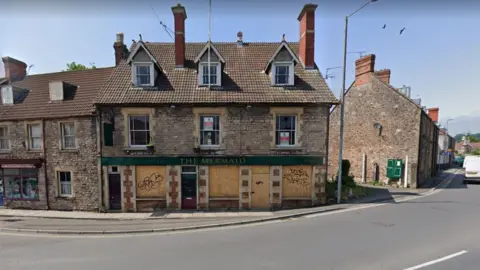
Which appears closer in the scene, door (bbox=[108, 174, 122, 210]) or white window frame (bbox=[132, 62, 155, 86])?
door (bbox=[108, 174, 122, 210])

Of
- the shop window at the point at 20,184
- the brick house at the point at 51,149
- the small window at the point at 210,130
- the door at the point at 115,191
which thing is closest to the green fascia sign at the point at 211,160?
the door at the point at 115,191

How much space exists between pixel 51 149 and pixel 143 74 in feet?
21.6

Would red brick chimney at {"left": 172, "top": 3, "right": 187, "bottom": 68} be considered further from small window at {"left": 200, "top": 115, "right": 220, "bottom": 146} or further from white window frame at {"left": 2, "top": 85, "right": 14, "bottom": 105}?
white window frame at {"left": 2, "top": 85, "right": 14, "bottom": 105}

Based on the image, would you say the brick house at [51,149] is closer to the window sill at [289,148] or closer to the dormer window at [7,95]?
the dormer window at [7,95]

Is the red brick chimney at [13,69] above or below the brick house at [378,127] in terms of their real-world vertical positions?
above

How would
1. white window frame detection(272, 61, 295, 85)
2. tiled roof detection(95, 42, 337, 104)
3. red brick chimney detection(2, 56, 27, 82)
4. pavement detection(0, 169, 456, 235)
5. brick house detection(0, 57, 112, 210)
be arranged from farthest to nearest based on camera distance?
red brick chimney detection(2, 56, 27, 82), white window frame detection(272, 61, 295, 85), brick house detection(0, 57, 112, 210), tiled roof detection(95, 42, 337, 104), pavement detection(0, 169, 456, 235)

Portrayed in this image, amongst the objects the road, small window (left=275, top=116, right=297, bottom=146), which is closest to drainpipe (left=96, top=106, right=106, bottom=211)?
the road

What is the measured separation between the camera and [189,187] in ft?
37.9

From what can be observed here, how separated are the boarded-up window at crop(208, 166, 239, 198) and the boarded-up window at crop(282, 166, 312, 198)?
2639 millimetres

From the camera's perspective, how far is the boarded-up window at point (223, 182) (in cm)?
1154

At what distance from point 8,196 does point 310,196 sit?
17.4 metres

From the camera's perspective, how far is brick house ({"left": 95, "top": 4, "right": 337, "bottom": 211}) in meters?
11.3

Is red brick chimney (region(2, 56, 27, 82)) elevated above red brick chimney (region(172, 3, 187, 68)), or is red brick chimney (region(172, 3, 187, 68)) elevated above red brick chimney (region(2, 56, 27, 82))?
red brick chimney (region(172, 3, 187, 68))

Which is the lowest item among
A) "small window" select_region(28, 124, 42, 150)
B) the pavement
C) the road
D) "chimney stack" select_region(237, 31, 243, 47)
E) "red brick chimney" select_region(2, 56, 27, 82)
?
the pavement
